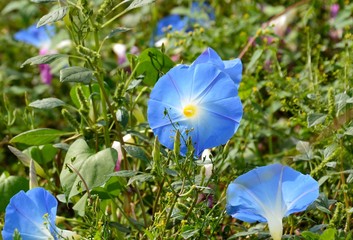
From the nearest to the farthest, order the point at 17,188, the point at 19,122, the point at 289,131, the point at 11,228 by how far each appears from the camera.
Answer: the point at 11,228 < the point at 17,188 < the point at 289,131 < the point at 19,122

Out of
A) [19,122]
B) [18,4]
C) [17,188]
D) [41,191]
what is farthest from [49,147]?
[18,4]

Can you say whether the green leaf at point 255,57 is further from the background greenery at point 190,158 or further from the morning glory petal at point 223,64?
the morning glory petal at point 223,64

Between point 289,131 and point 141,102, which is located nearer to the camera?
point 289,131

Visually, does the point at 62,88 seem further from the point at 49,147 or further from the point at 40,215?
the point at 40,215

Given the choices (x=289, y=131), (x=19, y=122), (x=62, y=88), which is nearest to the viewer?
(x=289, y=131)

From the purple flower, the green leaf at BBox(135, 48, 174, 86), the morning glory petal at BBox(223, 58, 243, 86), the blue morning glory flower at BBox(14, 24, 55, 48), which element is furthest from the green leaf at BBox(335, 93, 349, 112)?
the blue morning glory flower at BBox(14, 24, 55, 48)

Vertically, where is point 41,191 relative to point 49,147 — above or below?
below

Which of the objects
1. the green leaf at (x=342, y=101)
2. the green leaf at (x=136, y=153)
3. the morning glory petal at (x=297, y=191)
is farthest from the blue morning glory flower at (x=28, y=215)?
the green leaf at (x=342, y=101)
